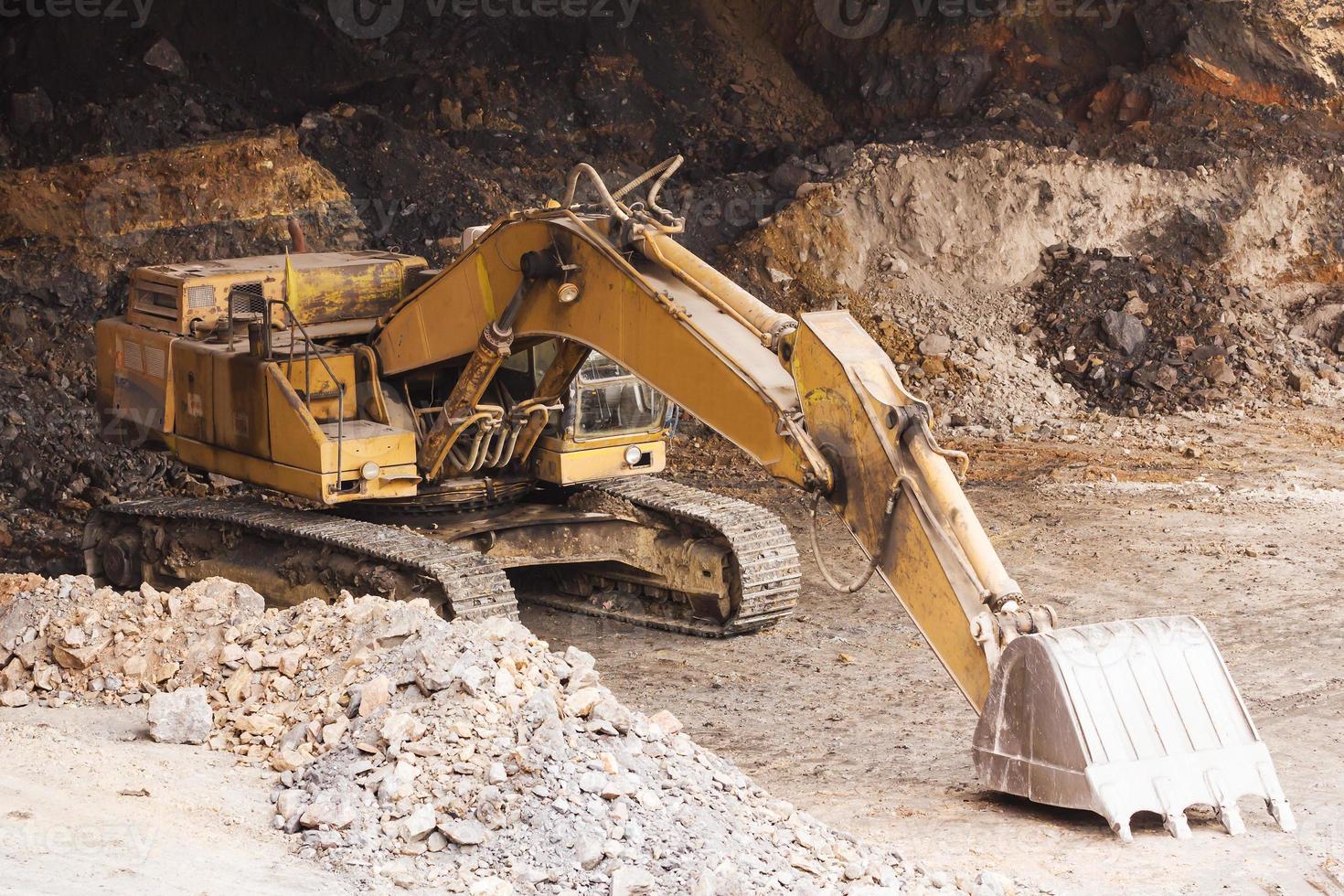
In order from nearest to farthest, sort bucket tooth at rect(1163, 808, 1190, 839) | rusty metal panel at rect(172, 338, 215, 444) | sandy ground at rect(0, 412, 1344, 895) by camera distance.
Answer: sandy ground at rect(0, 412, 1344, 895)
bucket tooth at rect(1163, 808, 1190, 839)
rusty metal panel at rect(172, 338, 215, 444)

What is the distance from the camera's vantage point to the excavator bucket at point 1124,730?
589 cm

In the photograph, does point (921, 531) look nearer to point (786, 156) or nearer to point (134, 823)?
point (134, 823)

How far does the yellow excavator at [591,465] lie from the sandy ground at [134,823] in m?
2.35

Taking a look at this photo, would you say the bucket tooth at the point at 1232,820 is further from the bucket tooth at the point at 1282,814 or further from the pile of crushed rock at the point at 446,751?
the pile of crushed rock at the point at 446,751

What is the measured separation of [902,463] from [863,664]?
2892 millimetres

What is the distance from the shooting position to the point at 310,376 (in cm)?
932

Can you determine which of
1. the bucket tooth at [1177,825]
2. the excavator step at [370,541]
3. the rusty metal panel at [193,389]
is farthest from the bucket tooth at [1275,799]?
the rusty metal panel at [193,389]

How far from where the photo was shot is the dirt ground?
5910mm

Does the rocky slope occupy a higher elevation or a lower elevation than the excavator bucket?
higher

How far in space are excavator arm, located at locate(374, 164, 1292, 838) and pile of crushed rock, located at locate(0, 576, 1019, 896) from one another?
28.8 inches

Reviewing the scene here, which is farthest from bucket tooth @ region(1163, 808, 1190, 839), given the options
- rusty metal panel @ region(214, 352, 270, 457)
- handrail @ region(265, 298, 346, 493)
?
rusty metal panel @ region(214, 352, 270, 457)

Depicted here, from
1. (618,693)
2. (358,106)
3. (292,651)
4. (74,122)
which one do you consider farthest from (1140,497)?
(74,122)

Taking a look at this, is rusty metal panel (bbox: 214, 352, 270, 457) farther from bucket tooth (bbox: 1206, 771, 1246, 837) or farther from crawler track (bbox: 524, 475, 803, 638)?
bucket tooth (bbox: 1206, 771, 1246, 837)

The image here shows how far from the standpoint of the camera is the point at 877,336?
15719 mm
